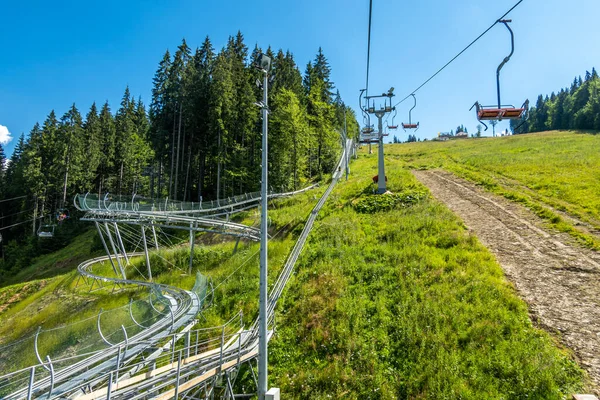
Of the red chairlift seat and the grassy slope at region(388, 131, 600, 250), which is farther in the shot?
the grassy slope at region(388, 131, 600, 250)

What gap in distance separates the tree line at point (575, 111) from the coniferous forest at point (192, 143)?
49553 millimetres

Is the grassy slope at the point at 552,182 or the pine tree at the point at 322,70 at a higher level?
the pine tree at the point at 322,70

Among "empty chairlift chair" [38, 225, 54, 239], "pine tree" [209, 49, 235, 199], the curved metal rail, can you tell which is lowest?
"empty chairlift chair" [38, 225, 54, 239]

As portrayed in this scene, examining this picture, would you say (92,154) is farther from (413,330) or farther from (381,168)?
(413,330)

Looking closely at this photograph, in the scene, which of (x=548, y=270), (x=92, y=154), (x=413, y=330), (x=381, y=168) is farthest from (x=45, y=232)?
(x=548, y=270)

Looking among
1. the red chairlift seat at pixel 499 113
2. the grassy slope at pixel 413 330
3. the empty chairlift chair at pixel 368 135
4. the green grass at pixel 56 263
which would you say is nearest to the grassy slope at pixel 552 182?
the grassy slope at pixel 413 330

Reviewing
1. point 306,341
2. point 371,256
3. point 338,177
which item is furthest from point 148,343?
point 338,177

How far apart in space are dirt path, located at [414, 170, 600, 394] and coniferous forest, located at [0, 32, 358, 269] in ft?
75.5

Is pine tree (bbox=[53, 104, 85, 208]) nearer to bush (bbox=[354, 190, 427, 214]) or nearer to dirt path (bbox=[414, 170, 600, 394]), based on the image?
bush (bbox=[354, 190, 427, 214])

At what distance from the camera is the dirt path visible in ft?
34.2

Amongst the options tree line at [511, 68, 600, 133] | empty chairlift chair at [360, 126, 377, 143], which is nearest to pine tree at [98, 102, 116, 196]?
empty chairlift chair at [360, 126, 377, 143]

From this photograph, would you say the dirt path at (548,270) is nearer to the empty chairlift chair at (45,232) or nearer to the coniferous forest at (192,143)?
the coniferous forest at (192,143)

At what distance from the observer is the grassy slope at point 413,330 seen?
9.58 m

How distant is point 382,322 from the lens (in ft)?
41.5
